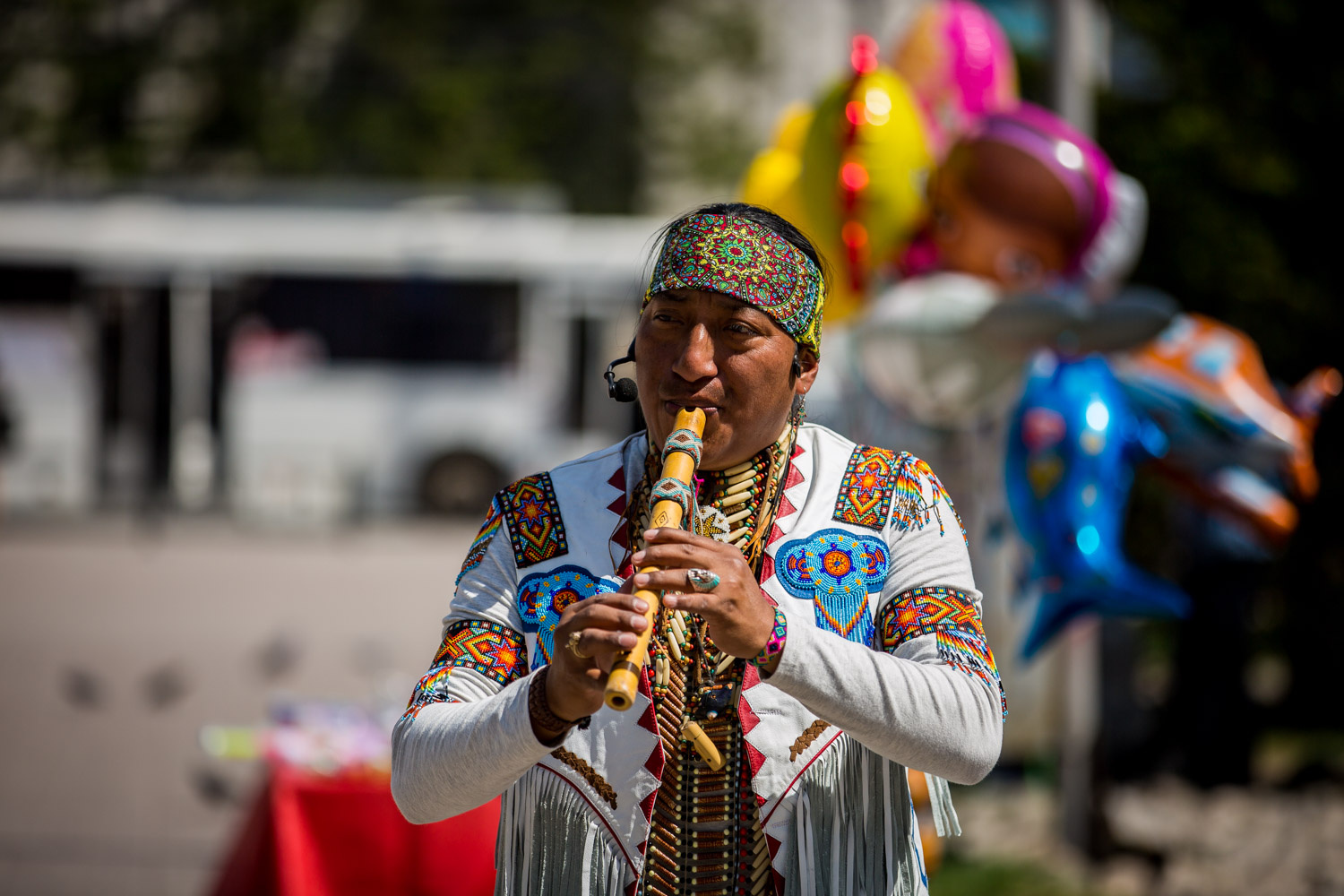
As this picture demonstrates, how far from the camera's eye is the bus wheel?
1444 cm

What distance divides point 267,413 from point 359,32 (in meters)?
6.66

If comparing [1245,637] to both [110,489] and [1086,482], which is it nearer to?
[1086,482]

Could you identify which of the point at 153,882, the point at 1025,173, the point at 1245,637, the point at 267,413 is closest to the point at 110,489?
the point at 267,413

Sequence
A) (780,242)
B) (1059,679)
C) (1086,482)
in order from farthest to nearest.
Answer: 1. (1059,679)
2. (1086,482)
3. (780,242)


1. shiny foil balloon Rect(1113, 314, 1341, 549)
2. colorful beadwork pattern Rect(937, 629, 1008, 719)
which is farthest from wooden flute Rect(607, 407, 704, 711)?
shiny foil balloon Rect(1113, 314, 1341, 549)

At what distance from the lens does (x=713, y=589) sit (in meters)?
1.48

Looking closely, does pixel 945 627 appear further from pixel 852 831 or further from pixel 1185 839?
pixel 1185 839

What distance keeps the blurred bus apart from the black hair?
40.7 ft

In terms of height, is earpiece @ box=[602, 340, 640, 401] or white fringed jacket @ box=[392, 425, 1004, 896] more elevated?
earpiece @ box=[602, 340, 640, 401]

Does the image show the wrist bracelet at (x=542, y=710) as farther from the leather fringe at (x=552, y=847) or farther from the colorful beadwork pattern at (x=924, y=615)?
the colorful beadwork pattern at (x=924, y=615)

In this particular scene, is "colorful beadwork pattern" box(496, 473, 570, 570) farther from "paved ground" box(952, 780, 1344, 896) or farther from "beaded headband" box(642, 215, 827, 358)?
"paved ground" box(952, 780, 1344, 896)

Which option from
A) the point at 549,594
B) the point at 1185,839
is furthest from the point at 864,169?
the point at 1185,839

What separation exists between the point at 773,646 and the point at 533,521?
0.42 m

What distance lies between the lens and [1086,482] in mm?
4047
